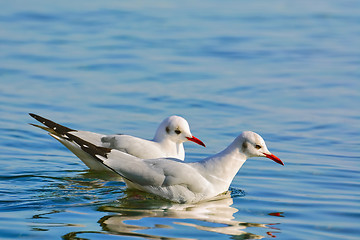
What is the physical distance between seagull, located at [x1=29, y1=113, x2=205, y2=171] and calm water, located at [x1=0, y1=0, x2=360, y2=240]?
353 mm

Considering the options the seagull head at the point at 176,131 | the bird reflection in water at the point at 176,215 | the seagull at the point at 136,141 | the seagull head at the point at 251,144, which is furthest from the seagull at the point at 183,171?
the seagull head at the point at 176,131

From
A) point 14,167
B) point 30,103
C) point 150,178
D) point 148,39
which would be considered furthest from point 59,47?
point 150,178

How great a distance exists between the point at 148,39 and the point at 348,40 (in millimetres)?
5499

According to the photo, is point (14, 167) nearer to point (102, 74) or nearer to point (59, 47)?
point (102, 74)

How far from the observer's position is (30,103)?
13.3 m

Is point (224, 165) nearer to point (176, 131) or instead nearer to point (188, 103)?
point (176, 131)

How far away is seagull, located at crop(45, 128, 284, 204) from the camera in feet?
27.5

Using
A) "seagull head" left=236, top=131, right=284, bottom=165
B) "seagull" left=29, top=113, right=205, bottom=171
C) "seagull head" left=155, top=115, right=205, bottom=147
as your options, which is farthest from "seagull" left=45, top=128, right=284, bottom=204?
"seagull head" left=155, top=115, right=205, bottom=147

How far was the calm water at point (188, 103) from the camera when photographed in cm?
777

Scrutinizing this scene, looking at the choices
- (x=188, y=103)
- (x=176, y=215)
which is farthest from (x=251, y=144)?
(x=188, y=103)

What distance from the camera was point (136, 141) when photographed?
9859 mm

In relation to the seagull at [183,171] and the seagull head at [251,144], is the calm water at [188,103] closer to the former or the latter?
the seagull at [183,171]

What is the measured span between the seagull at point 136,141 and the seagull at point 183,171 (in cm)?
97

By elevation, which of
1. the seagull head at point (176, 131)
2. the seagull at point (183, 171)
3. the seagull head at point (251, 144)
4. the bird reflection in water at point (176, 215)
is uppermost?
the seagull head at point (176, 131)
